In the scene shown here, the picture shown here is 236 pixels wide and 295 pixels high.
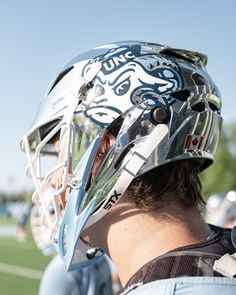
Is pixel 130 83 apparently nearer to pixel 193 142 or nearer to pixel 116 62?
pixel 116 62

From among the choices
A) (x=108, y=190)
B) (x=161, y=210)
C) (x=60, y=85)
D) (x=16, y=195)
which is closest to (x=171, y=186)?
(x=161, y=210)

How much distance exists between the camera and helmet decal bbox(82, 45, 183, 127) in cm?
174

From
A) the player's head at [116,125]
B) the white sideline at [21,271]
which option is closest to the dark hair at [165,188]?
the player's head at [116,125]

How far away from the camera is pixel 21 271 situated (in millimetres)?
13727

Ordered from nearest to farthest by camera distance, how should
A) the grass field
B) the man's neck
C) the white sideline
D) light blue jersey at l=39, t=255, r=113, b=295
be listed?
the man's neck → light blue jersey at l=39, t=255, r=113, b=295 → the grass field → the white sideline

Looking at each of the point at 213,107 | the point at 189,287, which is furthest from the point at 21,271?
the point at 189,287

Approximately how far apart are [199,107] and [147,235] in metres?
0.46

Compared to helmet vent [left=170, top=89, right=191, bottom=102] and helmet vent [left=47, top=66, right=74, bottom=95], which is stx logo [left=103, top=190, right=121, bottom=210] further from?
helmet vent [left=47, top=66, right=74, bottom=95]

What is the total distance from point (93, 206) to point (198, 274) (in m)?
0.42

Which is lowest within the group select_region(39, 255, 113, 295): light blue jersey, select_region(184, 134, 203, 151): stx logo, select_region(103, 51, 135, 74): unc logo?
select_region(39, 255, 113, 295): light blue jersey

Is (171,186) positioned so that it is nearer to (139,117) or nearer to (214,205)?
(139,117)

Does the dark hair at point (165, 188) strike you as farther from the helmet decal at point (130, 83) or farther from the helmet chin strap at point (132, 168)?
the helmet decal at point (130, 83)

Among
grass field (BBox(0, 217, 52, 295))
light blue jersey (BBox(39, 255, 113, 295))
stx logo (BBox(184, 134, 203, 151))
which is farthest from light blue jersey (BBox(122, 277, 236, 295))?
grass field (BBox(0, 217, 52, 295))

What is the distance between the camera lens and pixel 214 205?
7918 millimetres
